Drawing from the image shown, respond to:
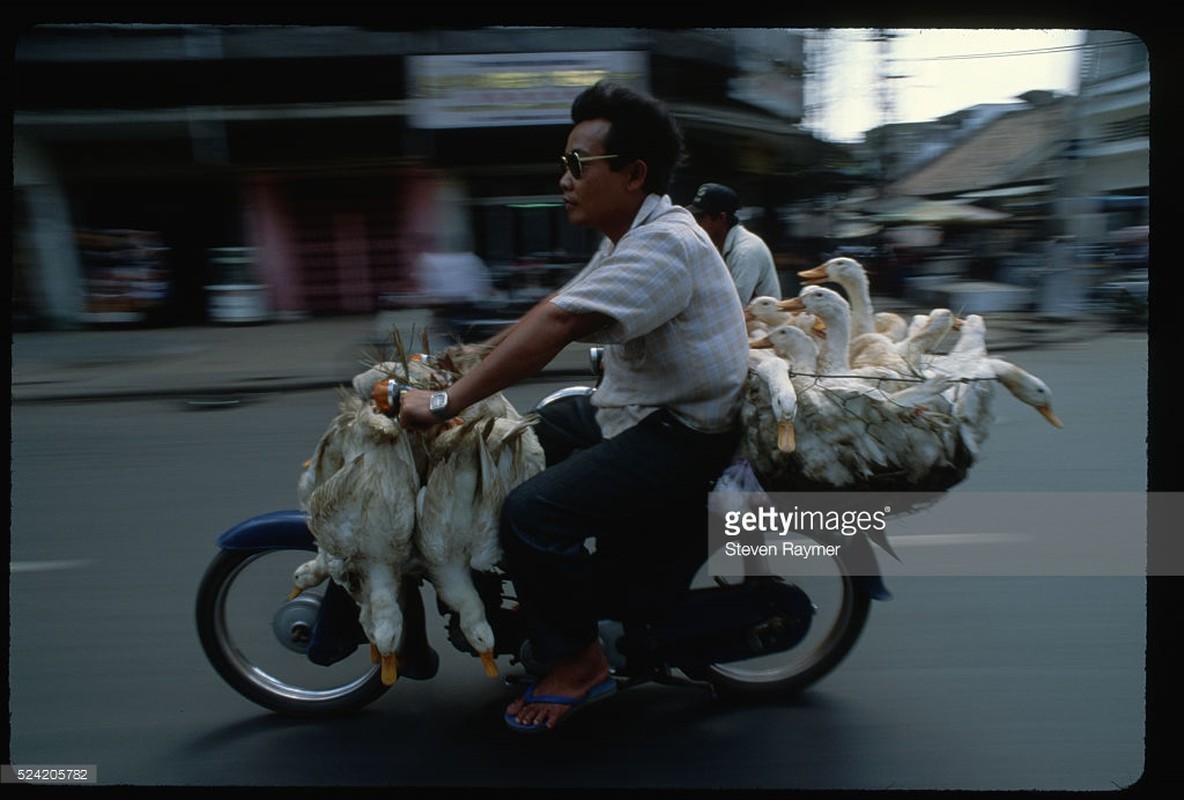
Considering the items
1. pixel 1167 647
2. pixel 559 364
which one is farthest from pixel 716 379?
pixel 559 364

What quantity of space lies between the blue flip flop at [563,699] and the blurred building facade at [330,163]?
6434mm

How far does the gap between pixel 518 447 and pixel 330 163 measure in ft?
34.0

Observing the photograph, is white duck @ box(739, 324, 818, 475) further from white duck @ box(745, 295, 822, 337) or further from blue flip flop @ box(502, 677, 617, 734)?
blue flip flop @ box(502, 677, 617, 734)

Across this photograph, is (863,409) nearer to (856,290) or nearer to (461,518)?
(856,290)

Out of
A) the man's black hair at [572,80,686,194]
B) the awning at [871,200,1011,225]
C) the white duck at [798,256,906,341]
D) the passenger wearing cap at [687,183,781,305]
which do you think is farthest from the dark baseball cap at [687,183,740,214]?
the awning at [871,200,1011,225]

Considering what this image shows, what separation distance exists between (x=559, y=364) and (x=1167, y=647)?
5791mm

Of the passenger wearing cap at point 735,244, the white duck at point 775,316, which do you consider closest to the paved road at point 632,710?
the white duck at point 775,316

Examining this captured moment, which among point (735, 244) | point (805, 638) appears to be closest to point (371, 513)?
point (805, 638)

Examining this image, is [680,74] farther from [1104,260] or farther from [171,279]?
[171,279]

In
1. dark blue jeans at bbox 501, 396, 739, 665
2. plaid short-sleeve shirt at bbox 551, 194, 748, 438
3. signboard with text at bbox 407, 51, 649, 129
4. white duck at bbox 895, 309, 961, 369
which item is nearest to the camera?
plaid short-sleeve shirt at bbox 551, 194, 748, 438

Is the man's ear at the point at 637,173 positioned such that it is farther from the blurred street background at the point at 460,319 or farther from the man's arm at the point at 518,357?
the blurred street background at the point at 460,319

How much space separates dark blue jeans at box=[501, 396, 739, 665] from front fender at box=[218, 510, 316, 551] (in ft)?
1.77

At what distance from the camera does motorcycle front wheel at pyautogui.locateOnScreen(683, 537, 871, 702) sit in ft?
8.36

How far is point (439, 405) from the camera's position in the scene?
2105 millimetres
